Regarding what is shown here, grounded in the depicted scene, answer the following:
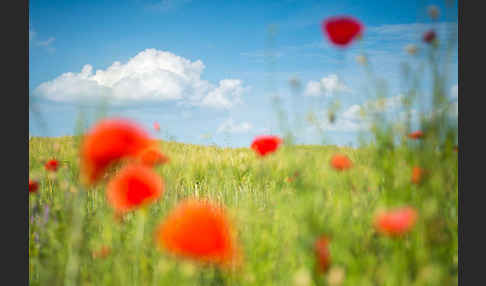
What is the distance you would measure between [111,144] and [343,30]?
88cm

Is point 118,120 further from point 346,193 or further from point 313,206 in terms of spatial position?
point 346,193

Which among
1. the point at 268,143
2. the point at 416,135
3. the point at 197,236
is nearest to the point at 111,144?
the point at 197,236

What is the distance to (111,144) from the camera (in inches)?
31.7

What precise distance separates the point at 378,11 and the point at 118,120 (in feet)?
5.13

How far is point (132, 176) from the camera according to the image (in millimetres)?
886

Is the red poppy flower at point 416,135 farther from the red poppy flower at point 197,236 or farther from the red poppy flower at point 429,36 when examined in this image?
the red poppy flower at point 197,236

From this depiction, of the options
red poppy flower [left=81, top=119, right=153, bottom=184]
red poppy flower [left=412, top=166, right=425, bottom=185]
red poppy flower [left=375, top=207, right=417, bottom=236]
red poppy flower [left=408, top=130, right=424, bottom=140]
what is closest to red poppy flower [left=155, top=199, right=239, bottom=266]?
red poppy flower [left=81, top=119, right=153, bottom=184]

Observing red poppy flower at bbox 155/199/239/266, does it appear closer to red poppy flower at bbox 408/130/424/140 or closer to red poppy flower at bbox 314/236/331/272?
red poppy flower at bbox 314/236/331/272

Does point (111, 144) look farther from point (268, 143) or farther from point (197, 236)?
point (268, 143)

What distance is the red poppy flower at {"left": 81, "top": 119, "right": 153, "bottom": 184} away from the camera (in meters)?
0.80

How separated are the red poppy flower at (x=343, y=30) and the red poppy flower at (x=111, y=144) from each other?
0.77 m

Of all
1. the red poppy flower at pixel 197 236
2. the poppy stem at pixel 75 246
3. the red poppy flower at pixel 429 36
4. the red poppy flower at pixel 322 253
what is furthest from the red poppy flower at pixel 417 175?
the poppy stem at pixel 75 246

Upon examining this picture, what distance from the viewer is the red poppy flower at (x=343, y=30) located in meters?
1.16

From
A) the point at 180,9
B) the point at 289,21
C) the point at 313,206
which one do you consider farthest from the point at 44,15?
the point at 313,206
